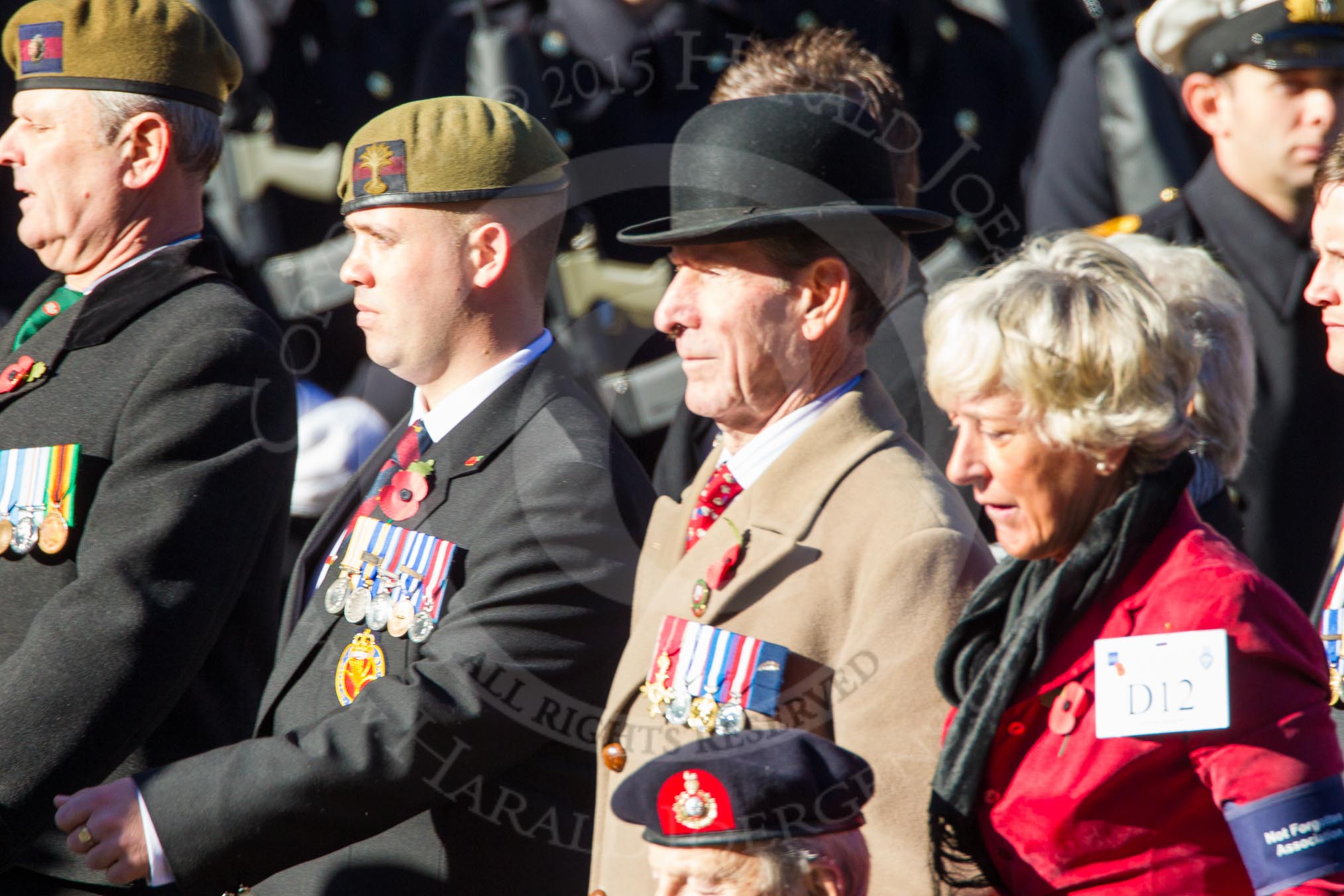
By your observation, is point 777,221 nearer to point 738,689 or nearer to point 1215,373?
point 738,689

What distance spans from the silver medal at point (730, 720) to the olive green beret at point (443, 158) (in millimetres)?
1156

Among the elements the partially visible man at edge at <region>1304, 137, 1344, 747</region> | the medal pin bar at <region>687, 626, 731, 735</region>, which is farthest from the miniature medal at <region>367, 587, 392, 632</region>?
the partially visible man at edge at <region>1304, 137, 1344, 747</region>

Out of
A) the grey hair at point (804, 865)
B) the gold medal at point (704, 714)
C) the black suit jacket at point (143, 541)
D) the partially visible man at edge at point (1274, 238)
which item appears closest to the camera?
the grey hair at point (804, 865)

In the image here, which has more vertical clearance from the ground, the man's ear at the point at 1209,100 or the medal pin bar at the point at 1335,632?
the man's ear at the point at 1209,100

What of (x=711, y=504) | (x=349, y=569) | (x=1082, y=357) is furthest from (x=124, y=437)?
(x=1082, y=357)

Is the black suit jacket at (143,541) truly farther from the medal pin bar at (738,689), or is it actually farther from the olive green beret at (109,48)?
the medal pin bar at (738,689)

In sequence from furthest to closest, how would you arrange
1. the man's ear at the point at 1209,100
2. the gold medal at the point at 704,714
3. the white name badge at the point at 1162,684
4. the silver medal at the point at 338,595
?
the man's ear at the point at 1209,100 → the silver medal at the point at 338,595 → the gold medal at the point at 704,714 → the white name badge at the point at 1162,684

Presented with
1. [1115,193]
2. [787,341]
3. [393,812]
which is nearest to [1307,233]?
[1115,193]

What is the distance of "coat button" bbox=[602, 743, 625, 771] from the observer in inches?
110

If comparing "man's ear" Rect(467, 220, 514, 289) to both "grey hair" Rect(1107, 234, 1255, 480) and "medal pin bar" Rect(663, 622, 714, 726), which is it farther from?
"grey hair" Rect(1107, 234, 1255, 480)

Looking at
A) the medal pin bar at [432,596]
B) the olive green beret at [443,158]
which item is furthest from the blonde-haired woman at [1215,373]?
the medal pin bar at [432,596]

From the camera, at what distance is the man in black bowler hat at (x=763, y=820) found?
225 centimetres

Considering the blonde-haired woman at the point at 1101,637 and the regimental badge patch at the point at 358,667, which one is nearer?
the blonde-haired woman at the point at 1101,637

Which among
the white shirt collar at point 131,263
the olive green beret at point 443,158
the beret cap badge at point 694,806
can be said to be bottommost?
the beret cap badge at point 694,806
